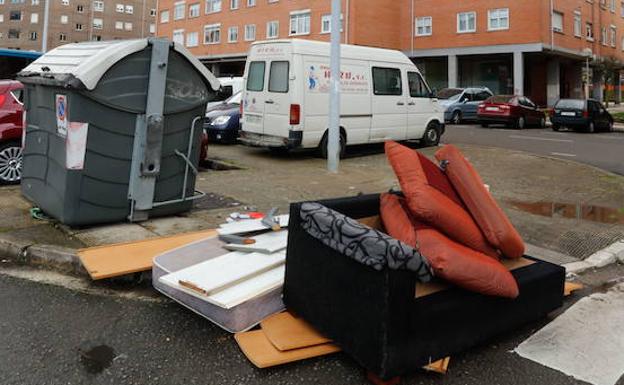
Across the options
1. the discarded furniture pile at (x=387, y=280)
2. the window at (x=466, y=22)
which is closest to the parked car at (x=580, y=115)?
the window at (x=466, y=22)

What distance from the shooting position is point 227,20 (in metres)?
46.4

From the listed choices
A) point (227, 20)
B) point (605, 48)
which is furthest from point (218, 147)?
point (605, 48)

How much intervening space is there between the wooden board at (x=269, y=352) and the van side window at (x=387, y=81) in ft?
31.0

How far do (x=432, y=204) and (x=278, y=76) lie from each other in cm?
801

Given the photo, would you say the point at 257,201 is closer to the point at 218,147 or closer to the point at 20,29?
the point at 218,147

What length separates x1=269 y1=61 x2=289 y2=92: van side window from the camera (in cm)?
1055

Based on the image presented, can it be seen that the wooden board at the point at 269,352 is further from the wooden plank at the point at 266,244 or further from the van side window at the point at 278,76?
the van side window at the point at 278,76

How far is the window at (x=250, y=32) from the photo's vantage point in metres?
44.1

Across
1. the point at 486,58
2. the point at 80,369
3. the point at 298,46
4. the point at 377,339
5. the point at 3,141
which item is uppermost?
the point at 486,58

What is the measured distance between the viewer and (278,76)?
10.7 metres

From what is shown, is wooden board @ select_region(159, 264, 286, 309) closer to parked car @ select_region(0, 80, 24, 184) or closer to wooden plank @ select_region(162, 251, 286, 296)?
wooden plank @ select_region(162, 251, 286, 296)

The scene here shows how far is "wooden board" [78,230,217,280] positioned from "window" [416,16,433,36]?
36.3 metres

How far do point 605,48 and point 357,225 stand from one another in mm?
48339

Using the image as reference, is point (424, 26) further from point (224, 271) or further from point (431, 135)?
point (224, 271)
